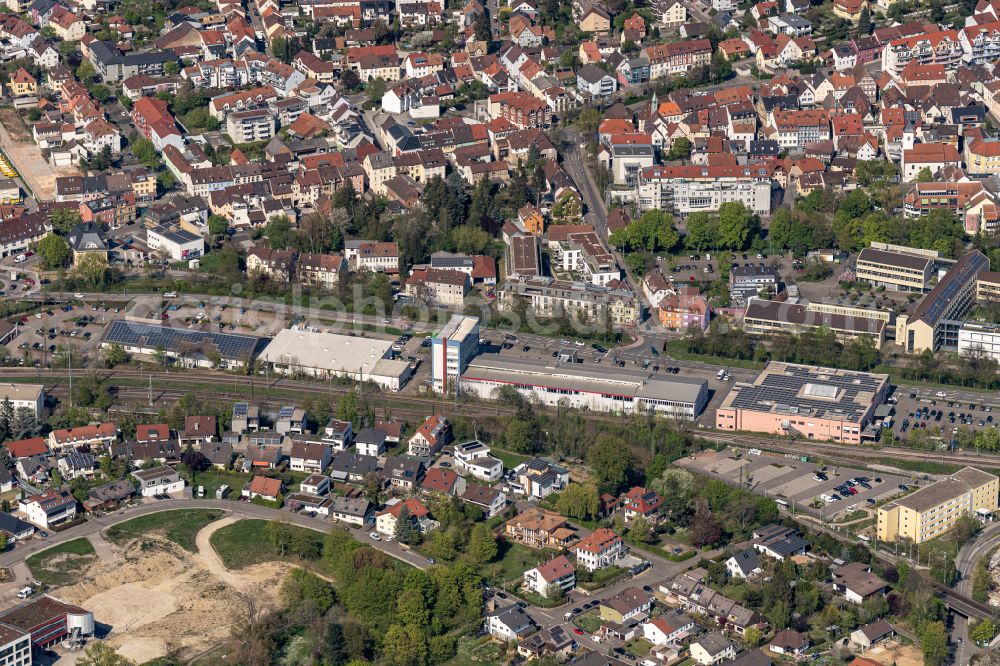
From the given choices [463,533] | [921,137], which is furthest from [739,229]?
[463,533]

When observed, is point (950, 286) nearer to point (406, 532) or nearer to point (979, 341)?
point (979, 341)

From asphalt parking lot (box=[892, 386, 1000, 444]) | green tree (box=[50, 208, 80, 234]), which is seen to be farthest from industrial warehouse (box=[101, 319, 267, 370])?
asphalt parking lot (box=[892, 386, 1000, 444])

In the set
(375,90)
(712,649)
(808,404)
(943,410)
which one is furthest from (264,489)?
(375,90)

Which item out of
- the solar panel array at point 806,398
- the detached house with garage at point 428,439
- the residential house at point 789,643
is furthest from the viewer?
the solar panel array at point 806,398

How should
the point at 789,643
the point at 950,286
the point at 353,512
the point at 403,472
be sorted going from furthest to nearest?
the point at 950,286, the point at 403,472, the point at 353,512, the point at 789,643

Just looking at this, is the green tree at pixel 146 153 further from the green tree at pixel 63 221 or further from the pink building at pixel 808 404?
the pink building at pixel 808 404

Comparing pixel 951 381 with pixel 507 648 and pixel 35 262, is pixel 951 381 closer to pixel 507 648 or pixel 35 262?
pixel 507 648

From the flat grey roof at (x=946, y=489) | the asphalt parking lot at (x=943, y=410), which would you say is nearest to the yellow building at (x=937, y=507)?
the flat grey roof at (x=946, y=489)
